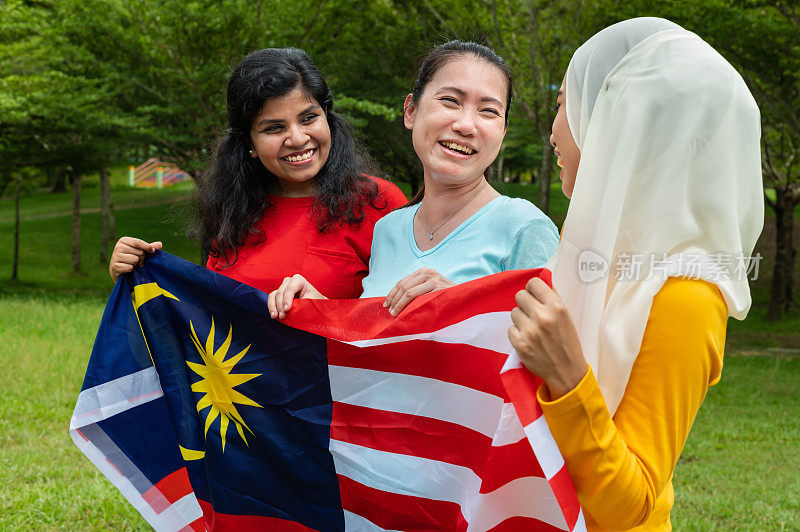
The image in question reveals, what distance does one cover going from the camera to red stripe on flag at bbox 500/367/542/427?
63.1 inches

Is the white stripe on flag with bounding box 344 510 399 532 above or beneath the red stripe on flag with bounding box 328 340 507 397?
beneath

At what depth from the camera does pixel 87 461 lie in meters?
6.02

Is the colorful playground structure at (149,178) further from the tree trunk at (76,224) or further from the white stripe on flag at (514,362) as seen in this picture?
the white stripe on flag at (514,362)

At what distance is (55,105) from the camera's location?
13.7 meters

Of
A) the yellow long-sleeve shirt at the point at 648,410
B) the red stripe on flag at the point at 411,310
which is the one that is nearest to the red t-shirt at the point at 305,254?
the red stripe on flag at the point at 411,310

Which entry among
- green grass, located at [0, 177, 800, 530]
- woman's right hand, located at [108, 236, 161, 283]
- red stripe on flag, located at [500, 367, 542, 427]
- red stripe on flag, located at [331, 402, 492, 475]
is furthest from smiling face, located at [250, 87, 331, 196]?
red stripe on flag, located at [500, 367, 542, 427]

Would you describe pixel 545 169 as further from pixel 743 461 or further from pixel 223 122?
pixel 743 461

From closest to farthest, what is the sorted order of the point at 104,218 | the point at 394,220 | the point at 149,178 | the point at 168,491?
the point at 394,220, the point at 168,491, the point at 104,218, the point at 149,178

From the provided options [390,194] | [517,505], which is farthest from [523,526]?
[390,194]

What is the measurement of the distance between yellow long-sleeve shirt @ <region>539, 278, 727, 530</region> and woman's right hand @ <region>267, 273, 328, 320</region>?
3.73 ft

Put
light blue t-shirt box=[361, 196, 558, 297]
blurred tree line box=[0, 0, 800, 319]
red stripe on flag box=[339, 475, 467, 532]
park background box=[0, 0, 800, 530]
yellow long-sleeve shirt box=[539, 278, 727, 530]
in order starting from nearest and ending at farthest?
Result: yellow long-sleeve shirt box=[539, 278, 727, 530] < red stripe on flag box=[339, 475, 467, 532] < light blue t-shirt box=[361, 196, 558, 297] < park background box=[0, 0, 800, 530] < blurred tree line box=[0, 0, 800, 319]

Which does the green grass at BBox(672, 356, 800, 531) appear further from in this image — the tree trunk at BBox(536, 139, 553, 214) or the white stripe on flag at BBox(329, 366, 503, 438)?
the tree trunk at BBox(536, 139, 553, 214)

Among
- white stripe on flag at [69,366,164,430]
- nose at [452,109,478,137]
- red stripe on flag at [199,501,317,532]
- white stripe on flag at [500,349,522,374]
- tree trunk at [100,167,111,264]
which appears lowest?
tree trunk at [100,167,111,264]

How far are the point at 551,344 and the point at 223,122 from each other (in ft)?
23.3
